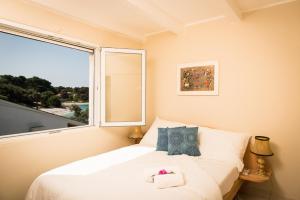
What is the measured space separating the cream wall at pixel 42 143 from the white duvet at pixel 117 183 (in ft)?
1.60

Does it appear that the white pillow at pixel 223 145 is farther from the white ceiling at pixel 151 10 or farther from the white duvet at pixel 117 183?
the white ceiling at pixel 151 10

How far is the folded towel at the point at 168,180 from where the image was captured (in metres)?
1.54

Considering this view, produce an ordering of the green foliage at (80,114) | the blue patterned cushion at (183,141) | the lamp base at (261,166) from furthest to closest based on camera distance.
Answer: the green foliage at (80,114), the blue patterned cushion at (183,141), the lamp base at (261,166)

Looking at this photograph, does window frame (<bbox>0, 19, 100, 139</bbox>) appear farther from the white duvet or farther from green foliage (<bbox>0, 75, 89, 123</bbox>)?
the white duvet

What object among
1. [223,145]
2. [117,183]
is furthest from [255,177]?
[117,183]

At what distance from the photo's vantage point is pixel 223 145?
236cm

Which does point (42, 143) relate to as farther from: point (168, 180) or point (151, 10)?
point (151, 10)

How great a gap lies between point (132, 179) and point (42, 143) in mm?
1294

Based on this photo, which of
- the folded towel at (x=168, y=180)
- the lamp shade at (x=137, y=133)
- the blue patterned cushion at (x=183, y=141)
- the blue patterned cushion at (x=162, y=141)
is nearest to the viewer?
the folded towel at (x=168, y=180)

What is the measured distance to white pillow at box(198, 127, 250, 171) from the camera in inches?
88.3

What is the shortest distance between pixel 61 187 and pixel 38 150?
958 mm

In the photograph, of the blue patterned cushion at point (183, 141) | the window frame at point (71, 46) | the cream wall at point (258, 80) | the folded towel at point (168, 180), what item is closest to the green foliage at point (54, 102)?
the window frame at point (71, 46)

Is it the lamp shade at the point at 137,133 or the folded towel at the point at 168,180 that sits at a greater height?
the lamp shade at the point at 137,133

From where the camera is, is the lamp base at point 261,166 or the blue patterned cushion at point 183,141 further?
the blue patterned cushion at point 183,141
